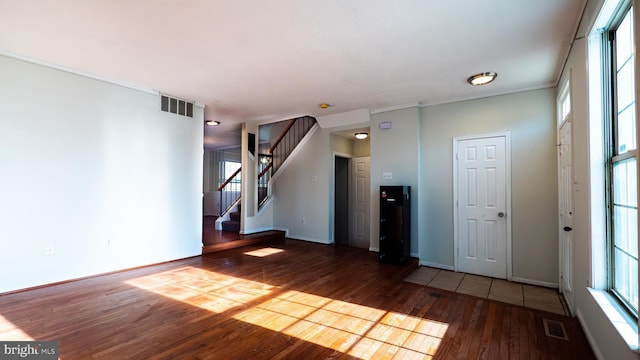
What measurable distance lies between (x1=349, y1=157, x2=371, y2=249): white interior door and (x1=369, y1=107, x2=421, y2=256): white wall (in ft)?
4.50

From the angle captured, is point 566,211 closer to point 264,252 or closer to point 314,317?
point 314,317

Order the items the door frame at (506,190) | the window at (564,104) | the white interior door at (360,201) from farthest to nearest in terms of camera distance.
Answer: the white interior door at (360,201) → the door frame at (506,190) → the window at (564,104)

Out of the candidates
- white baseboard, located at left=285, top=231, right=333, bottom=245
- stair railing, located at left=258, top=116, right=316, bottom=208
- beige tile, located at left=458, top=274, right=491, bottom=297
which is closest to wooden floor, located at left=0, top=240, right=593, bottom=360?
beige tile, located at left=458, top=274, right=491, bottom=297

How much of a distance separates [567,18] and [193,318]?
4331 mm

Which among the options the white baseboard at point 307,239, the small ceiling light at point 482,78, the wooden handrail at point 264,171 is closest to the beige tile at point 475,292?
the small ceiling light at point 482,78

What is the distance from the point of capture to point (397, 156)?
16.3ft

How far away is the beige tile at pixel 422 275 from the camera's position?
386 cm

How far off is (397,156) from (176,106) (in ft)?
12.8

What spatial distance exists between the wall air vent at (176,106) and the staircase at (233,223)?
3131 mm

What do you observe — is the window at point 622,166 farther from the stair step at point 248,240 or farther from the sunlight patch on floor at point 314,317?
the stair step at point 248,240

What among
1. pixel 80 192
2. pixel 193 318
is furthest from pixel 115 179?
pixel 193 318

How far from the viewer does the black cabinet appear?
15.0 ft

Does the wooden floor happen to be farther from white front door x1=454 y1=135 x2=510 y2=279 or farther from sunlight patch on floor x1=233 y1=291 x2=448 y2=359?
white front door x1=454 y1=135 x2=510 y2=279

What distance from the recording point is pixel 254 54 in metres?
3.09
